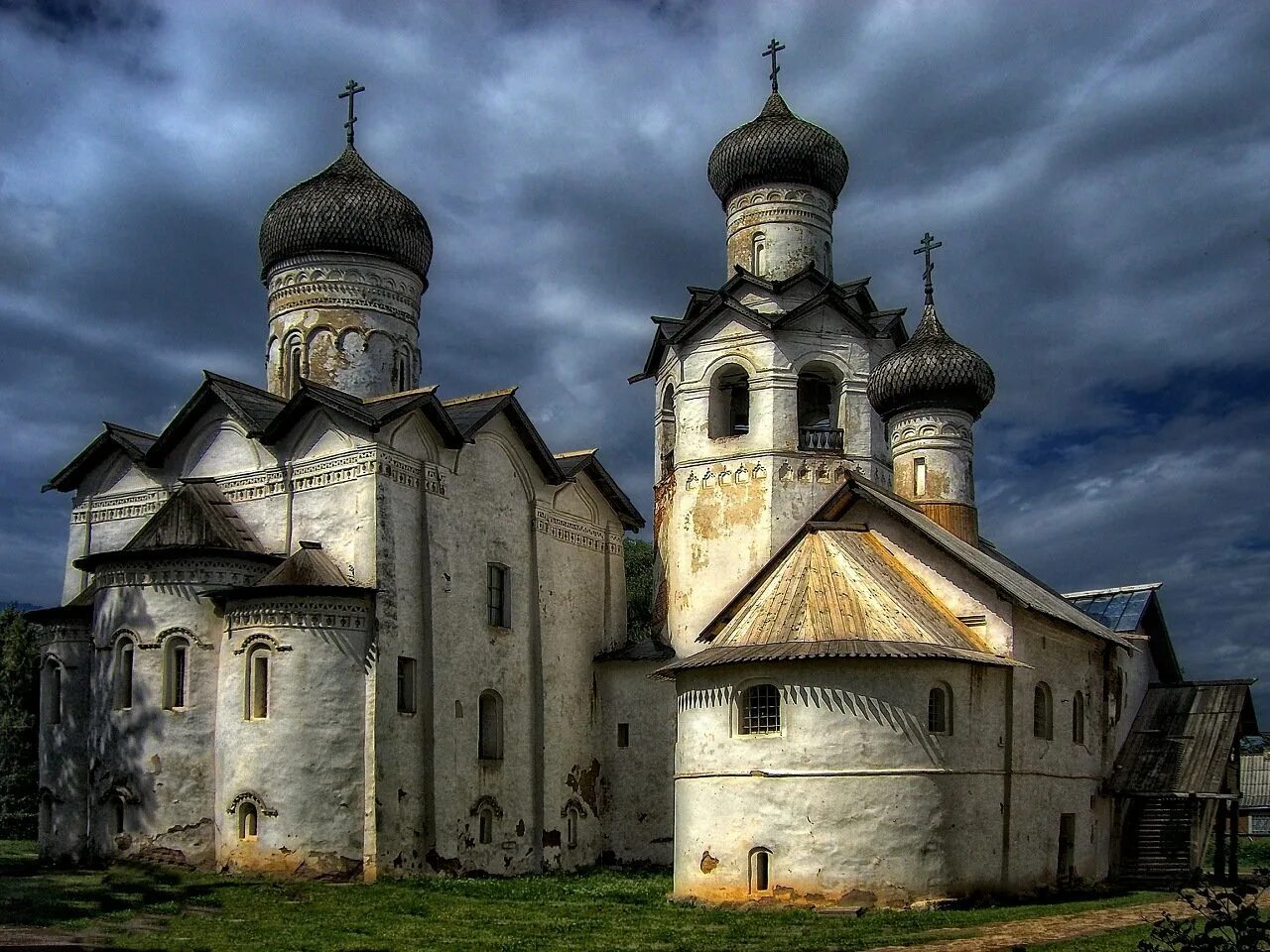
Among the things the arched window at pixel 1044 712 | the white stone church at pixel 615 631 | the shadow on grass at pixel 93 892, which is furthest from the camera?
the arched window at pixel 1044 712

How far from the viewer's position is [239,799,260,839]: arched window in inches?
687

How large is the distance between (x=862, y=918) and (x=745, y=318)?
34.5 ft

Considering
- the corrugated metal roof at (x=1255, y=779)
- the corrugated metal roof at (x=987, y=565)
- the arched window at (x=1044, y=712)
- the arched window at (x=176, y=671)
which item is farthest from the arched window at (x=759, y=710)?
the corrugated metal roof at (x=1255, y=779)

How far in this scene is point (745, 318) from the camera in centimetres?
2216

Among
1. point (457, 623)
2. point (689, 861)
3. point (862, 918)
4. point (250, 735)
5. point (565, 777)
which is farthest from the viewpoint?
point (565, 777)

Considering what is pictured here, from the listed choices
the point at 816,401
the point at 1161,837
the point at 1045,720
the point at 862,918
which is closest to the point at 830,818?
the point at 862,918

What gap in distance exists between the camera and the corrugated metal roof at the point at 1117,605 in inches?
902

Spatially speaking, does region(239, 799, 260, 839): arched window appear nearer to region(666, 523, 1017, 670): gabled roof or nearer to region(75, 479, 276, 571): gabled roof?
region(75, 479, 276, 571): gabled roof

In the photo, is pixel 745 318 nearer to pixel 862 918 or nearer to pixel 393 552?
pixel 393 552

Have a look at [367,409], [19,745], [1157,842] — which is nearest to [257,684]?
[367,409]

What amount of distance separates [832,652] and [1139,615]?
390 inches

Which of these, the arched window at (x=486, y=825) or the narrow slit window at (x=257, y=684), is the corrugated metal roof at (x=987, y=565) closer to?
the arched window at (x=486, y=825)

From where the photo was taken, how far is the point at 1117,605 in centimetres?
2352

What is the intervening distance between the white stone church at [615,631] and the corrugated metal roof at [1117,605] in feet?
0.24
